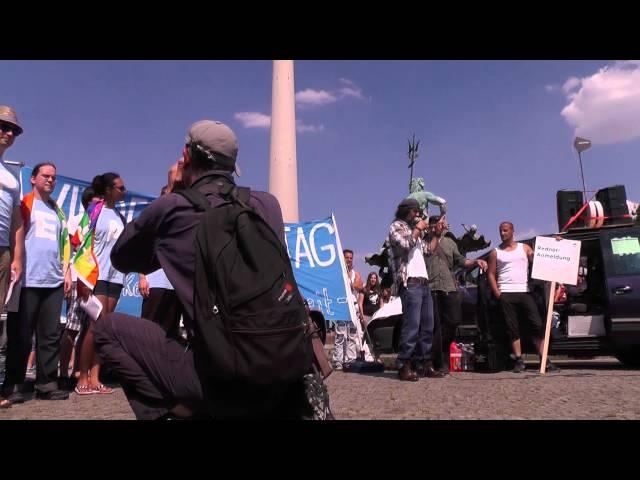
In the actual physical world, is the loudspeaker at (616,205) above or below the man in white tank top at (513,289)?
above

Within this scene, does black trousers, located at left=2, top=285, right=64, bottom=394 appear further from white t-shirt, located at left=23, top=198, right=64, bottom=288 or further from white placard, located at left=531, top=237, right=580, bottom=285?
white placard, located at left=531, top=237, right=580, bottom=285

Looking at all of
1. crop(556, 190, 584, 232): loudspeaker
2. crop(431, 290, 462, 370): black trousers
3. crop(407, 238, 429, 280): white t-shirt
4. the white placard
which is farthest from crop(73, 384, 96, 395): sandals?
crop(556, 190, 584, 232): loudspeaker

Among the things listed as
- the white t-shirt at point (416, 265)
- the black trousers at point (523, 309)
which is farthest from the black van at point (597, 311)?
the white t-shirt at point (416, 265)

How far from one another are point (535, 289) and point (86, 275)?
20.6 ft

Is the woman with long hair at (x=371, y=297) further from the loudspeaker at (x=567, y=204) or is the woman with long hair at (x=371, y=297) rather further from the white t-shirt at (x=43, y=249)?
the white t-shirt at (x=43, y=249)

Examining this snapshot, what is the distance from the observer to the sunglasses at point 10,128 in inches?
162

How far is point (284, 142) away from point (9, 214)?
1887cm

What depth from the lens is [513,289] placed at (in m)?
7.20

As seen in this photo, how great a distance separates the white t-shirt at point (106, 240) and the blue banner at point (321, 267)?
13.2 ft

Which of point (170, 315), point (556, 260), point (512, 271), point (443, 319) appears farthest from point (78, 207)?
point (556, 260)

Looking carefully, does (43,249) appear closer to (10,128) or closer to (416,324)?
(10,128)

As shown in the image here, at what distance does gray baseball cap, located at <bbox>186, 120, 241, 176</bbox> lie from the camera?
2074mm
